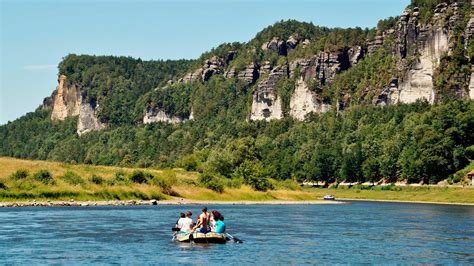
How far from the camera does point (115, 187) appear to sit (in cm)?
13738

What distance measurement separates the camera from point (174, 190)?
147 metres

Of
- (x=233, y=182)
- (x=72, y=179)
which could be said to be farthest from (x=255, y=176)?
(x=72, y=179)

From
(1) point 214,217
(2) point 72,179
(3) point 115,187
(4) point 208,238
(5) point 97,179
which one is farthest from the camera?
(3) point 115,187

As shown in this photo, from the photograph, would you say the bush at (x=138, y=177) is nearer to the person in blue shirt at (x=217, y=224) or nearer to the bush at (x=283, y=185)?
the bush at (x=283, y=185)

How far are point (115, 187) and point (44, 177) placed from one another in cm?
1346

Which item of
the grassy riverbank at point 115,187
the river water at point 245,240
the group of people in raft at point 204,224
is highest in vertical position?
the grassy riverbank at point 115,187

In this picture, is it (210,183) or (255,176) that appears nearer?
(210,183)

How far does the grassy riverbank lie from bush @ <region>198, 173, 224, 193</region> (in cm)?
104

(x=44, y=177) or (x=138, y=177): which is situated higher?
(x=138, y=177)

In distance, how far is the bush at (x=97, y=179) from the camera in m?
134

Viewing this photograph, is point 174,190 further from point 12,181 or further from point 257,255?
point 257,255

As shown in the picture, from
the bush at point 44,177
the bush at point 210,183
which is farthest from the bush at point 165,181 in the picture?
the bush at point 44,177

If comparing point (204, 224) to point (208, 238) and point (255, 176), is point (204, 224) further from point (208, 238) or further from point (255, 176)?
point (255, 176)

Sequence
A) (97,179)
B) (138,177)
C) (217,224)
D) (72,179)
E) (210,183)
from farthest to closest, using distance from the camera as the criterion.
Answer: (210,183)
(138,177)
(97,179)
(72,179)
(217,224)
